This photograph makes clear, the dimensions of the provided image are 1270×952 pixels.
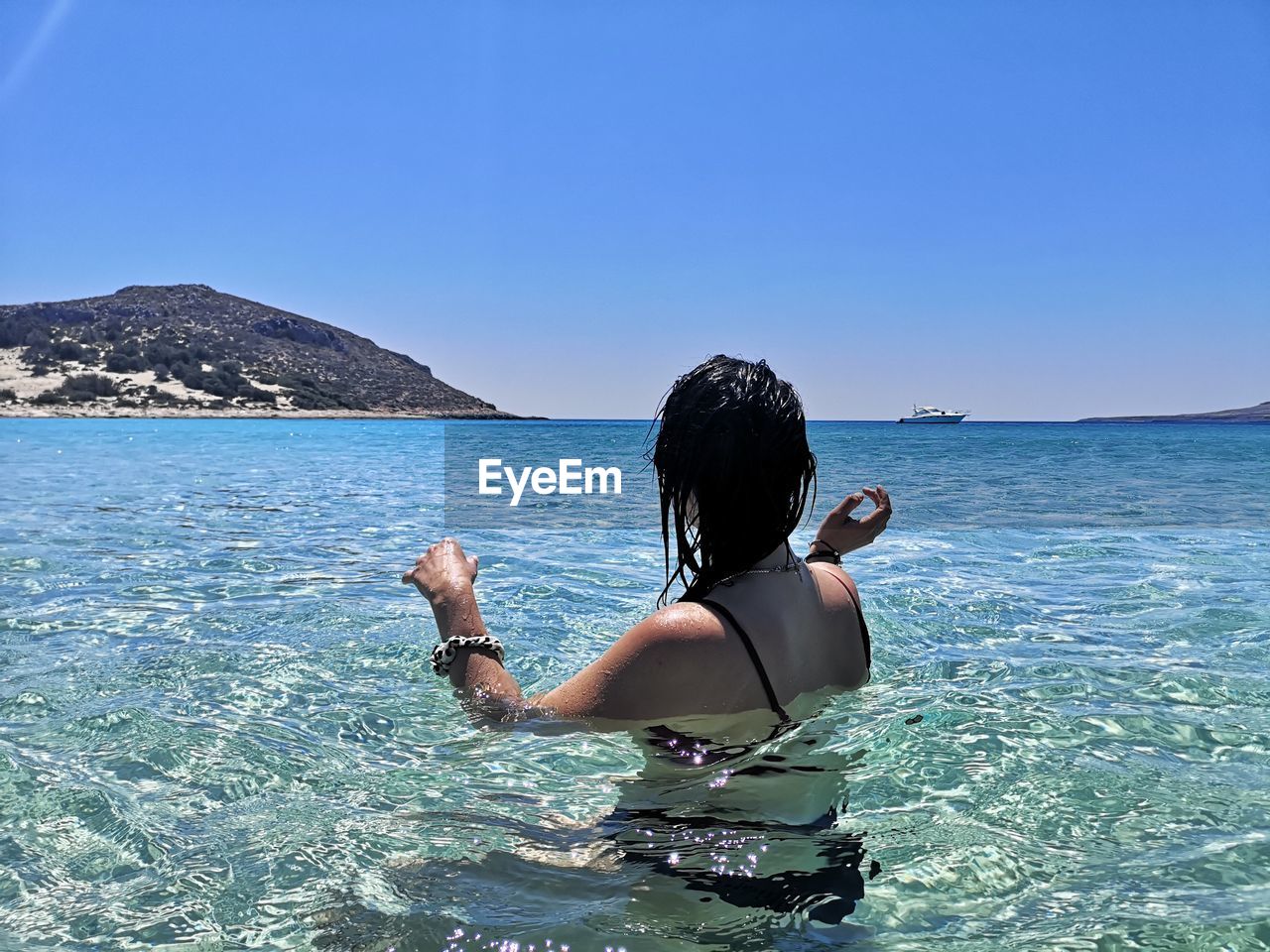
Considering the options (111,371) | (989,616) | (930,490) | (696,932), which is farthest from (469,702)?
(111,371)

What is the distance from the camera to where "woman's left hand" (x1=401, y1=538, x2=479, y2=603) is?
8.74 ft

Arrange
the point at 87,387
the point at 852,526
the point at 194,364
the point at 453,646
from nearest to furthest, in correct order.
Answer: the point at 453,646 < the point at 852,526 < the point at 87,387 < the point at 194,364

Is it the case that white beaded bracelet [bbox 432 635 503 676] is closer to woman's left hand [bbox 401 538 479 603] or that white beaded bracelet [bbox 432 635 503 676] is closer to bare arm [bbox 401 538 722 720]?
bare arm [bbox 401 538 722 720]

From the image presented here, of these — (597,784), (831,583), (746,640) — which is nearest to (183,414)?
(597,784)

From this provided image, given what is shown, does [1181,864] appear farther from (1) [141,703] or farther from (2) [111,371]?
(2) [111,371]

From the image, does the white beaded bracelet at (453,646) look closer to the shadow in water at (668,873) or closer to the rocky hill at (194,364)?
the shadow in water at (668,873)

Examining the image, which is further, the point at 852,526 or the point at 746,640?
the point at 852,526

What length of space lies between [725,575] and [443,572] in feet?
3.11

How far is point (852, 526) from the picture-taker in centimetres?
306

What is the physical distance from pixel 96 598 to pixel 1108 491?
859 inches

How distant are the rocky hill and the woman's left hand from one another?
95.4m

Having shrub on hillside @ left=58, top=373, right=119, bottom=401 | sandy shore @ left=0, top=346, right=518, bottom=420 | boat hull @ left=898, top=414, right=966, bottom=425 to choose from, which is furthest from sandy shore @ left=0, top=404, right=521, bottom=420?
boat hull @ left=898, top=414, right=966, bottom=425

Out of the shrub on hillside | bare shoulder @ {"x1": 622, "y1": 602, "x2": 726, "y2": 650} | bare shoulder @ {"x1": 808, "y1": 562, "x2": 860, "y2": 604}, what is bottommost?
bare shoulder @ {"x1": 622, "y1": 602, "x2": 726, "y2": 650}

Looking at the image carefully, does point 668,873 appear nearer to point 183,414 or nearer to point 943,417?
point 183,414
